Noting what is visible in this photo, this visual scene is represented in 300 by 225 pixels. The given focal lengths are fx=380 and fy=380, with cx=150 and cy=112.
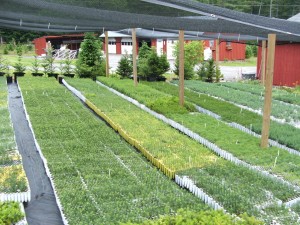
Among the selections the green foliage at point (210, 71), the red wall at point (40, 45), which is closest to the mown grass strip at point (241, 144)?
the green foliage at point (210, 71)

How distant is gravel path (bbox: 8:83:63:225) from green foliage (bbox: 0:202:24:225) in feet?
1.17

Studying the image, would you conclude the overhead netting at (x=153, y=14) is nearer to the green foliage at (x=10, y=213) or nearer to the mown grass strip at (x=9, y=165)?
the mown grass strip at (x=9, y=165)

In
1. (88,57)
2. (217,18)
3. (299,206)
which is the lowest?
(299,206)

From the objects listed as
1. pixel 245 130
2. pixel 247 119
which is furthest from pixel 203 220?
pixel 247 119

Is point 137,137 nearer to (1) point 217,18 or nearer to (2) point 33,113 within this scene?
(1) point 217,18

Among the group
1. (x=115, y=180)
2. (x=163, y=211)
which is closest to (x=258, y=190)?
(x=163, y=211)

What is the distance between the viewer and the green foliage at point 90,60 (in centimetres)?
2028

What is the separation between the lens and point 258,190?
575 cm

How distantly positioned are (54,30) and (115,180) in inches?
244

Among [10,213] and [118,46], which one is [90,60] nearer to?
[10,213]

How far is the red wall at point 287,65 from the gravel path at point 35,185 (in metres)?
13.1

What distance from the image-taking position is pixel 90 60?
20719mm

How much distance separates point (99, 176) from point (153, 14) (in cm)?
320

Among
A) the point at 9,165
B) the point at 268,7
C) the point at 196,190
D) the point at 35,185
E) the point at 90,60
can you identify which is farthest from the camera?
the point at 90,60
